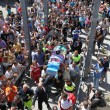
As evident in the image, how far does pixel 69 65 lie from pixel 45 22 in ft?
18.8

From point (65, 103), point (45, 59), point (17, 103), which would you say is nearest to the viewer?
point (17, 103)

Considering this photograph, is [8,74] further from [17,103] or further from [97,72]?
[97,72]

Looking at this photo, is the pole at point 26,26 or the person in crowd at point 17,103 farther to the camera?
the pole at point 26,26

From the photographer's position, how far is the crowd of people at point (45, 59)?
10.7 m

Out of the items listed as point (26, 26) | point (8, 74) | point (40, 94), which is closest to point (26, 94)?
point (40, 94)

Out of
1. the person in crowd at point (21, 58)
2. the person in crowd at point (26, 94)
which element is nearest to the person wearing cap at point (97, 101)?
the person in crowd at point (26, 94)

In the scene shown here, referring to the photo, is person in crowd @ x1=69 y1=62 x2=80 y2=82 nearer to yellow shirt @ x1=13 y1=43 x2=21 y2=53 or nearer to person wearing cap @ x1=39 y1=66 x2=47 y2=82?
person wearing cap @ x1=39 y1=66 x2=47 y2=82

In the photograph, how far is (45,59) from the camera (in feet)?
45.5

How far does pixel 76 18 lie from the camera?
19.1m

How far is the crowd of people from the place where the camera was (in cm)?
1070

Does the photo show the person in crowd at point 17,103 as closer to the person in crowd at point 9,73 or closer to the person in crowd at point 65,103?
the person in crowd at point 65,103

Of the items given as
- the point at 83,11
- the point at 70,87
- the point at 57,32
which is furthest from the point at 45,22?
the point at 70,87

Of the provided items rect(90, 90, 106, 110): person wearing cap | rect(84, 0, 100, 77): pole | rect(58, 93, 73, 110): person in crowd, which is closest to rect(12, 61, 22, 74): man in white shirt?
rect(58, 93, 73, 110): person in crowd

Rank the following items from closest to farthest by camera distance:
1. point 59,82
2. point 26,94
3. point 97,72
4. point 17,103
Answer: point 17,103 < point 26,94 < point 59,82 < point 97,72
